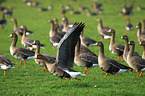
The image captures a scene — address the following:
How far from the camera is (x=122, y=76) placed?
10.9 meters

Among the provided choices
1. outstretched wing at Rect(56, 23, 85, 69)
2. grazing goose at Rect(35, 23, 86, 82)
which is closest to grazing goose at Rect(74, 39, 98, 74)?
grazing goose at Rect(35, 23, 86, 82)

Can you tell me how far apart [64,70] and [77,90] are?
3.24 ft

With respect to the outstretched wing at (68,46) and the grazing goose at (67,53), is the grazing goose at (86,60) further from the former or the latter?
the outstretched wing at (68,46)

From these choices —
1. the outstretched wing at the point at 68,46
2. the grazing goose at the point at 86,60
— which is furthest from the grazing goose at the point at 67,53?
the grazing goose at the point at 86,60

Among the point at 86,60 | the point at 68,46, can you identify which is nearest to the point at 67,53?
the point at 68,46

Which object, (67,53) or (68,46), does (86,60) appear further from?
(68,46)

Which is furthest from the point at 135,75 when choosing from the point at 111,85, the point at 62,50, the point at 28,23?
the point at 28,23

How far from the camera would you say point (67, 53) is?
856 cm

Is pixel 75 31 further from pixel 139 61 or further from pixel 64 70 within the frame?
pixel 139 61

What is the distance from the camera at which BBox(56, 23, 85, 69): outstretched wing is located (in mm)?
7980

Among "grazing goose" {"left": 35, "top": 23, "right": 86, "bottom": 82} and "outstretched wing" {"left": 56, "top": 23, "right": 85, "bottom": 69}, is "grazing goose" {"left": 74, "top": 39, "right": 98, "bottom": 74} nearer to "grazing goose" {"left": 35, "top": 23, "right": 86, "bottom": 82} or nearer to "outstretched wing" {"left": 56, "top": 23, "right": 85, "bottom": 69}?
"grazing goose" {"left": 35, "top": 23, "right": 86, "bottom": 82}

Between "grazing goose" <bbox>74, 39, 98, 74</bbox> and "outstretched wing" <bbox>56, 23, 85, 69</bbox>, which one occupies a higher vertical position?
"outstretched wing" <bbox>56, 23, 85, 69</bbox>

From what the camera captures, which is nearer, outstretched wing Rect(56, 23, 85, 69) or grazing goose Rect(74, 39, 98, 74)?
outstretched wing Rect(56, 23, 85, 69)

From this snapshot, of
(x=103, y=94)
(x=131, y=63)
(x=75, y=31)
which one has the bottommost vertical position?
(x=103, y=94)
